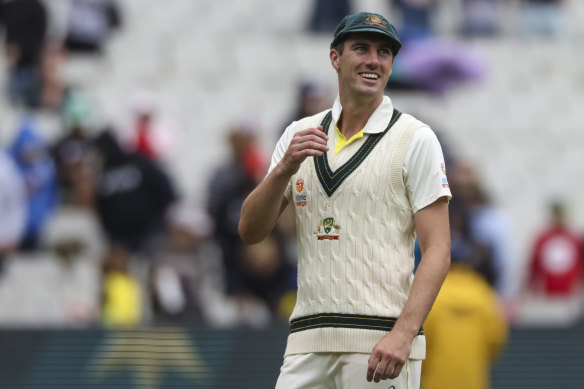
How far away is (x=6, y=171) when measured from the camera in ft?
35.4

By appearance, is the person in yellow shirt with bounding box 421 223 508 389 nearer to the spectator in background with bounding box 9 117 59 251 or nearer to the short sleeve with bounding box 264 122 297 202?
the short sleeve with bounding box 264 122 297 202

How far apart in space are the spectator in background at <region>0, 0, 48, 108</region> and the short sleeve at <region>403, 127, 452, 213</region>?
28.4 feet

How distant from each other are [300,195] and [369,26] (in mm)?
672

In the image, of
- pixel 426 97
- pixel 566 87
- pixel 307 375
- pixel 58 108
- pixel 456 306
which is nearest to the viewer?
pixel 307 375

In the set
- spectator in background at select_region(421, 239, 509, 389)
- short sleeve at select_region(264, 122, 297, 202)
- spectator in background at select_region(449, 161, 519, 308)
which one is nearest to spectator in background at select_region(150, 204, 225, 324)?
spectator in background at select_region(449, 161, 519, 308)

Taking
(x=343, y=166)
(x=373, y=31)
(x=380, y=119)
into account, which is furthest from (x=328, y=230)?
(x=373, y=31)

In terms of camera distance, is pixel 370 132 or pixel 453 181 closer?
pixel 370 132

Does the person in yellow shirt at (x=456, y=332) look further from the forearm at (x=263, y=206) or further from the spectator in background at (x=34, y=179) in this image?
the spectator in background at (x=34, y=179)

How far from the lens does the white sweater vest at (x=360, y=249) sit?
446cm

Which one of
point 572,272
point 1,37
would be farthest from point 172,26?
point 572,272

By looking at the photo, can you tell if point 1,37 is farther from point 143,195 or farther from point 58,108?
point 143,195

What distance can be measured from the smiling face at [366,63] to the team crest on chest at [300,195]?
38 centimetres

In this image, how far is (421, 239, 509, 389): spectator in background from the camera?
7621mm

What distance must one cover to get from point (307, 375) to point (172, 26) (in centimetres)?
995
